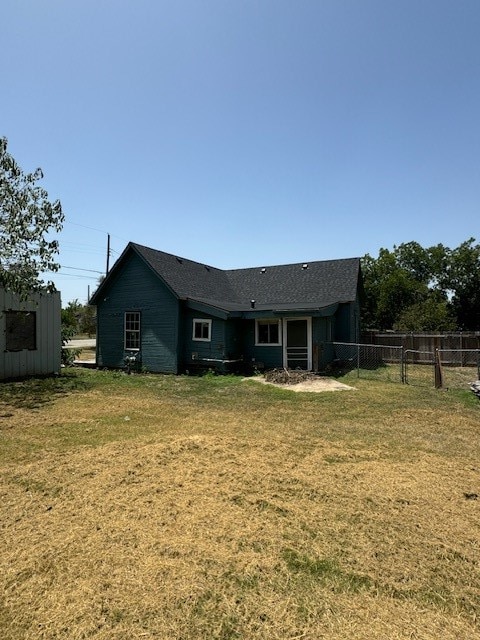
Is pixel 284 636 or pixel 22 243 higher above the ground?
pixel 22 243

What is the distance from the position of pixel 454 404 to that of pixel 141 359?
12.5 meters

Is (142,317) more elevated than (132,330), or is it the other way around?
(142,317)

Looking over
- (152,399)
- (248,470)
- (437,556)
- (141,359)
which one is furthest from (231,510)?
(141,359)

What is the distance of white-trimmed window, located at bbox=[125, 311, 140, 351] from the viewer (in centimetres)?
1758

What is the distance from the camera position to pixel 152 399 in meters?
10.5

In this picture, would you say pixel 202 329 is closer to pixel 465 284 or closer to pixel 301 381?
pixel 301 381

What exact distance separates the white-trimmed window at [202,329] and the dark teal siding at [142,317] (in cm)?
80

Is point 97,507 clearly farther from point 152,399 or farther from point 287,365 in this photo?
point 287,365

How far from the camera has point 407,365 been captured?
20.5 meters

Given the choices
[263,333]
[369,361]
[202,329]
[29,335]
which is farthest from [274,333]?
[29,335]

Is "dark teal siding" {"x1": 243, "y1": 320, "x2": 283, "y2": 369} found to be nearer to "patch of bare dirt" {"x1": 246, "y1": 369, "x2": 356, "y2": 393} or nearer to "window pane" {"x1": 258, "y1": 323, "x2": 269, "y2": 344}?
"window pane" {"x1": 258, "y1": 323, "x2": 269, "y2": 344}

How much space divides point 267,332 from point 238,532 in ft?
44.9

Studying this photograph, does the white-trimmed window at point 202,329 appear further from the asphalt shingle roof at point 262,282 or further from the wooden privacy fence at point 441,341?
the wooden privacy fence at point 441,341

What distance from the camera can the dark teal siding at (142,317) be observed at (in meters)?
16.7
